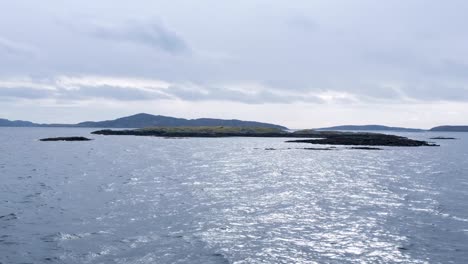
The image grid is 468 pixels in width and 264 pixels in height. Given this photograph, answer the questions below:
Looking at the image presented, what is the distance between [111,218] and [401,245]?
64.8 feet

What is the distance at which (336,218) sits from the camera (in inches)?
1209

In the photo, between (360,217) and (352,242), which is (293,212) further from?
(352,242)

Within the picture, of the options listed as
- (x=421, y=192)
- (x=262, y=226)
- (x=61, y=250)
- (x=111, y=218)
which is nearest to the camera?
(x=61, y=250)

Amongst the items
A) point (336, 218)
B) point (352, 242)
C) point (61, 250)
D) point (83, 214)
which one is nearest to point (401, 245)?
point (352, 242)

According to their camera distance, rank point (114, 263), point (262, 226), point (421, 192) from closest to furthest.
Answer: point (114, 263)
point (262, 226)
point (421, 192)

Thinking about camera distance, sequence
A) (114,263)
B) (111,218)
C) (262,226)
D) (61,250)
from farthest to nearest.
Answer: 1. (111,218)
2. (262,226)
3. (61,250)
4. (114,263)

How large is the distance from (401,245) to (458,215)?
11.4 metres

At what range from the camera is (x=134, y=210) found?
32.7 metres

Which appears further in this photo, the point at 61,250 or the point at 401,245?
the point at 401,245

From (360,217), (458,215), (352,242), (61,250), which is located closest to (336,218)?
(360,217)

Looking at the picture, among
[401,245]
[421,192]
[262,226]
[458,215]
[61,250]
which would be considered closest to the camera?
[61,250]

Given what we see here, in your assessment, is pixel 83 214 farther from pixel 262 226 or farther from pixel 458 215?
pixel 458 215

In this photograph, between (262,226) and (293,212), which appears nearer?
(262,226)

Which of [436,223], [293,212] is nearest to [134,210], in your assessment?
[293,212]
